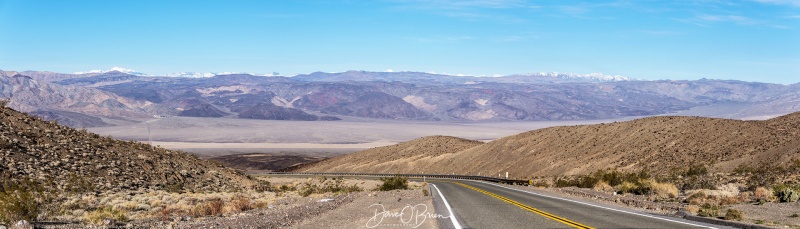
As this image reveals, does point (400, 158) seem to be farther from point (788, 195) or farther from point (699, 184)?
point (788, 195)

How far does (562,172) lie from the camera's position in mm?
68812

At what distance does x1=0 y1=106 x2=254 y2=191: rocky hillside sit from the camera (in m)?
29.3

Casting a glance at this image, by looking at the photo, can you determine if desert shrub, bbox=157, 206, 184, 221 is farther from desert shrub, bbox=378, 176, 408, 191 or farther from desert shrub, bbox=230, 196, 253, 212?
desert shrub, bbox=378, 176, 408, 191

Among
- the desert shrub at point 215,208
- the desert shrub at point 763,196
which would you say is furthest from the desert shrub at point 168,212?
the desert shrub at point 763,196

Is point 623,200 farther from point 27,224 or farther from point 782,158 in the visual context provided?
point 782,158

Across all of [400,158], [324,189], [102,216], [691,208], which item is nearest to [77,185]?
[102,216]

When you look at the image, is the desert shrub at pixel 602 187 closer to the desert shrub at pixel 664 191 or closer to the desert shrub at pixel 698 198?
the desert shrub at pixel 664 191

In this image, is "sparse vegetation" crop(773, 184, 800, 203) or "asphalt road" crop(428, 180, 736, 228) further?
"sparse vegetation" crop(773, 184, 800, 203)

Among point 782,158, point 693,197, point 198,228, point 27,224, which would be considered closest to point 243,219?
point 198,228

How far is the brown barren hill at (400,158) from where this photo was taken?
10075 cm
